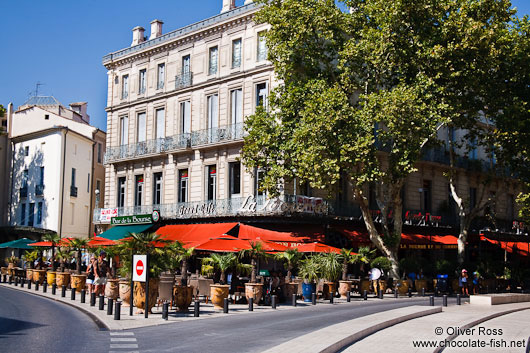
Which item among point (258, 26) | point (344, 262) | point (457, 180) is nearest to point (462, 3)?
point (258, 26)

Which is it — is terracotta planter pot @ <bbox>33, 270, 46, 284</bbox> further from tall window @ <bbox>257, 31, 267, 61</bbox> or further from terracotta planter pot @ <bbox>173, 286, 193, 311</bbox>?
tall window @ <bbox>257, 31, 267, 61</bbox>

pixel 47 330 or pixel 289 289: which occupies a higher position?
pixel 289 289

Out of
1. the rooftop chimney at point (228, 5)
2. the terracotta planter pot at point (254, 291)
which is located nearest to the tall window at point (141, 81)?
the rooftop chimney at point (228, 5)

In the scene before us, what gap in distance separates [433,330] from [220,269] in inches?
355

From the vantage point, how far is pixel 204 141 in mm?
35750

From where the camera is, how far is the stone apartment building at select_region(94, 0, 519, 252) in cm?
3362

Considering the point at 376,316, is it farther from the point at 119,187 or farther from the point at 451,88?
the point at 119,187

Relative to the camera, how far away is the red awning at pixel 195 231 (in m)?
29.9

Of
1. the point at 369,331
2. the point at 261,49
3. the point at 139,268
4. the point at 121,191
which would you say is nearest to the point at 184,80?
the point at 261,49

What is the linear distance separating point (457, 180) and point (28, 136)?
3234 centimetres

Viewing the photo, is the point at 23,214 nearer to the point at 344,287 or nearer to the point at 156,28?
the point at 156,28

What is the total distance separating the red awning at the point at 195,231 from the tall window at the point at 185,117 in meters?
5.81

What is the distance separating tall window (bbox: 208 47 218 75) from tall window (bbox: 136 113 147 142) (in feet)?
20.8

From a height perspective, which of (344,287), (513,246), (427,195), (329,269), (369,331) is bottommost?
(369,331)
